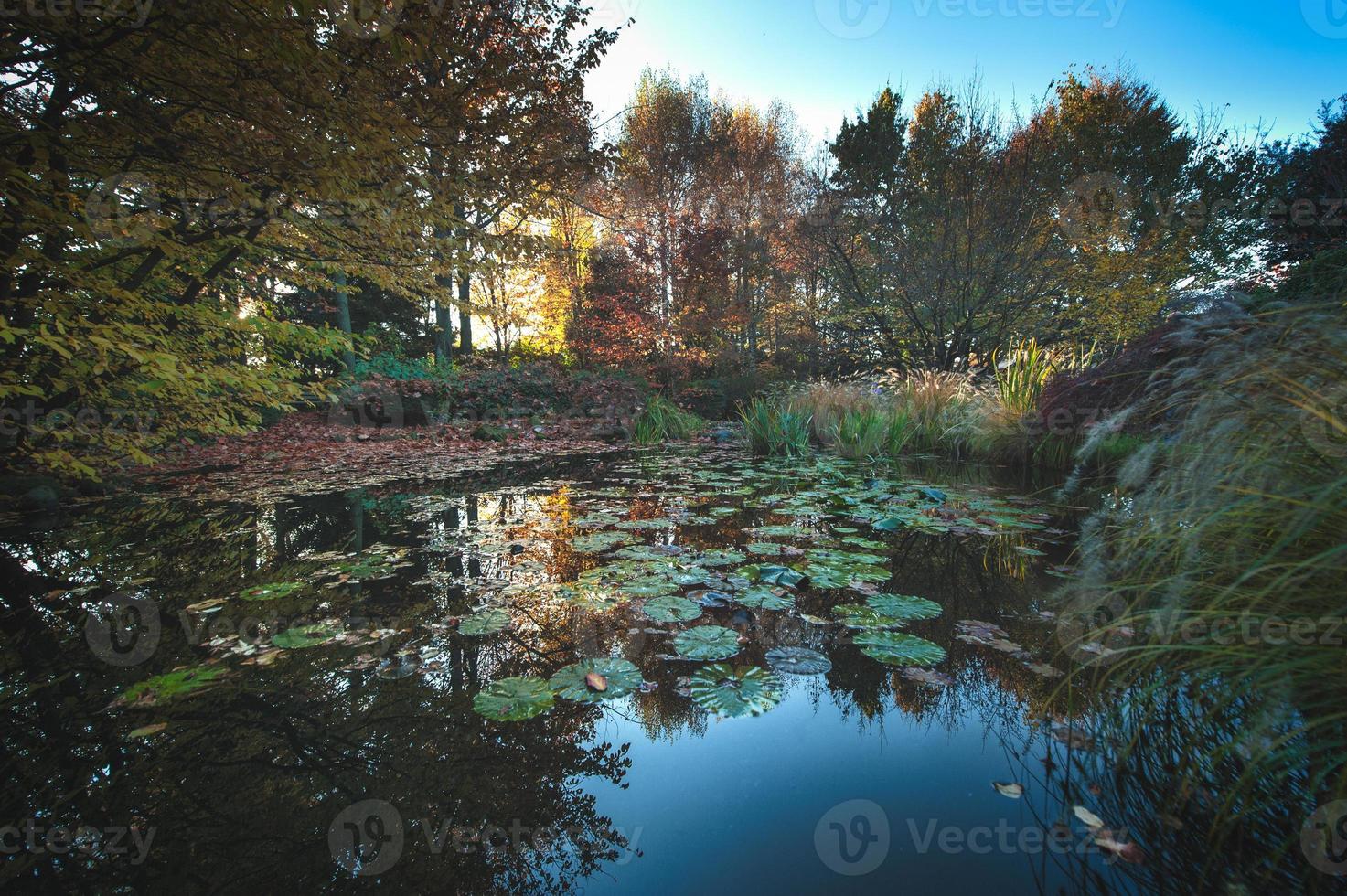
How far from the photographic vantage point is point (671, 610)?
6.86ft

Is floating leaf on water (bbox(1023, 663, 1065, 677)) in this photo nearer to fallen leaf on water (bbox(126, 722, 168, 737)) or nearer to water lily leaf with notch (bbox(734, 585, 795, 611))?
water lily leaf with notch (bbox(734, 585, 795, 611))

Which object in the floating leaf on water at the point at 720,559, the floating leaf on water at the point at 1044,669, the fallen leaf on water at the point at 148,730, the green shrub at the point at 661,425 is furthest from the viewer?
the green shrub at the point at 661,425

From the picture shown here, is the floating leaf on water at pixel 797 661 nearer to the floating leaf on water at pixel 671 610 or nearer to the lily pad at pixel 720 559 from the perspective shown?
the floating leaf on water at pixel 671 610

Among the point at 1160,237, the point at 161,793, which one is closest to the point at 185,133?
the point at 161,793

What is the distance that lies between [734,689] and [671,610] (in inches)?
22.4

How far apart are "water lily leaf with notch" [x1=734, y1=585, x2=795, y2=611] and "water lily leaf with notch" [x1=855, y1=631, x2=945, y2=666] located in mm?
370

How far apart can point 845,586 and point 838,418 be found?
5895mm

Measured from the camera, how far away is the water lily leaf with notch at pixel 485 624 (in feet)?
6.31

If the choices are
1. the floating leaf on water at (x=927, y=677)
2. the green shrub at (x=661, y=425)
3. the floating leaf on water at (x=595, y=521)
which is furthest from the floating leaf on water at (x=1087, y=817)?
the green shrub at (x=661, y=425)

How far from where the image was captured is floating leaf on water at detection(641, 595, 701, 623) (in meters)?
2.03

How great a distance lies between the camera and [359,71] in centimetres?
333

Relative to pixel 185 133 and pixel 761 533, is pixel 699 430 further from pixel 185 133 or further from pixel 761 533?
pixel 185 133

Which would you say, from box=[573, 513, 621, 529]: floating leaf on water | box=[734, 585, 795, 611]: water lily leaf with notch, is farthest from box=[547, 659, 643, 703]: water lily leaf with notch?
box=[573, 513, 621, 529]: floating leaf on water

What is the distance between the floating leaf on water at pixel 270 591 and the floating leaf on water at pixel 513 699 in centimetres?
145
